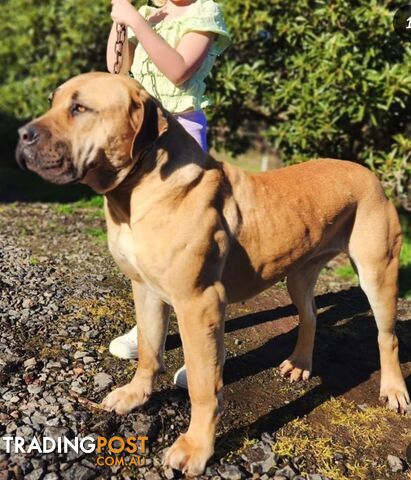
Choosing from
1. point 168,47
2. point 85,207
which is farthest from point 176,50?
point 85,207

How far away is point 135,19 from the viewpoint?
2652 mm

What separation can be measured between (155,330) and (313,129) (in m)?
4.06

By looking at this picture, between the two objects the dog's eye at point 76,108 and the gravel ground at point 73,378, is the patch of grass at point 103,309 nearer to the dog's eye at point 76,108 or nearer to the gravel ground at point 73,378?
the gravel ground at point 73,378

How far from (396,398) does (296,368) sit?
663 millimetres

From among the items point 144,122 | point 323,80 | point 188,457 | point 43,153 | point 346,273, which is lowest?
point 346,273

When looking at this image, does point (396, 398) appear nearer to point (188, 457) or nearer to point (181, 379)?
point (181, 379)

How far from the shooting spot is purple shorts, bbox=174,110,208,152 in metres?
3.21

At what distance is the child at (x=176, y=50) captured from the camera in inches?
106

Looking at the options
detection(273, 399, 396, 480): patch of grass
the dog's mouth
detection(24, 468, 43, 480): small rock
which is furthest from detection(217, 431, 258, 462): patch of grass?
the dog's mouth

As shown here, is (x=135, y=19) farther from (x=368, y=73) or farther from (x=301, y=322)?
(x=368, y=73)

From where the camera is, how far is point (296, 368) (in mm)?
3625

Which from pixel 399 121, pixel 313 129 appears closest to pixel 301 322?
pixel 313 129

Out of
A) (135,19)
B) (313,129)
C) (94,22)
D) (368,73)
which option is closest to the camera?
(135,19)

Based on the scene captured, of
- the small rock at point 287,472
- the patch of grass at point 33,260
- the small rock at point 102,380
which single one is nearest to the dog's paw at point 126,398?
the small rock at point 102,380
